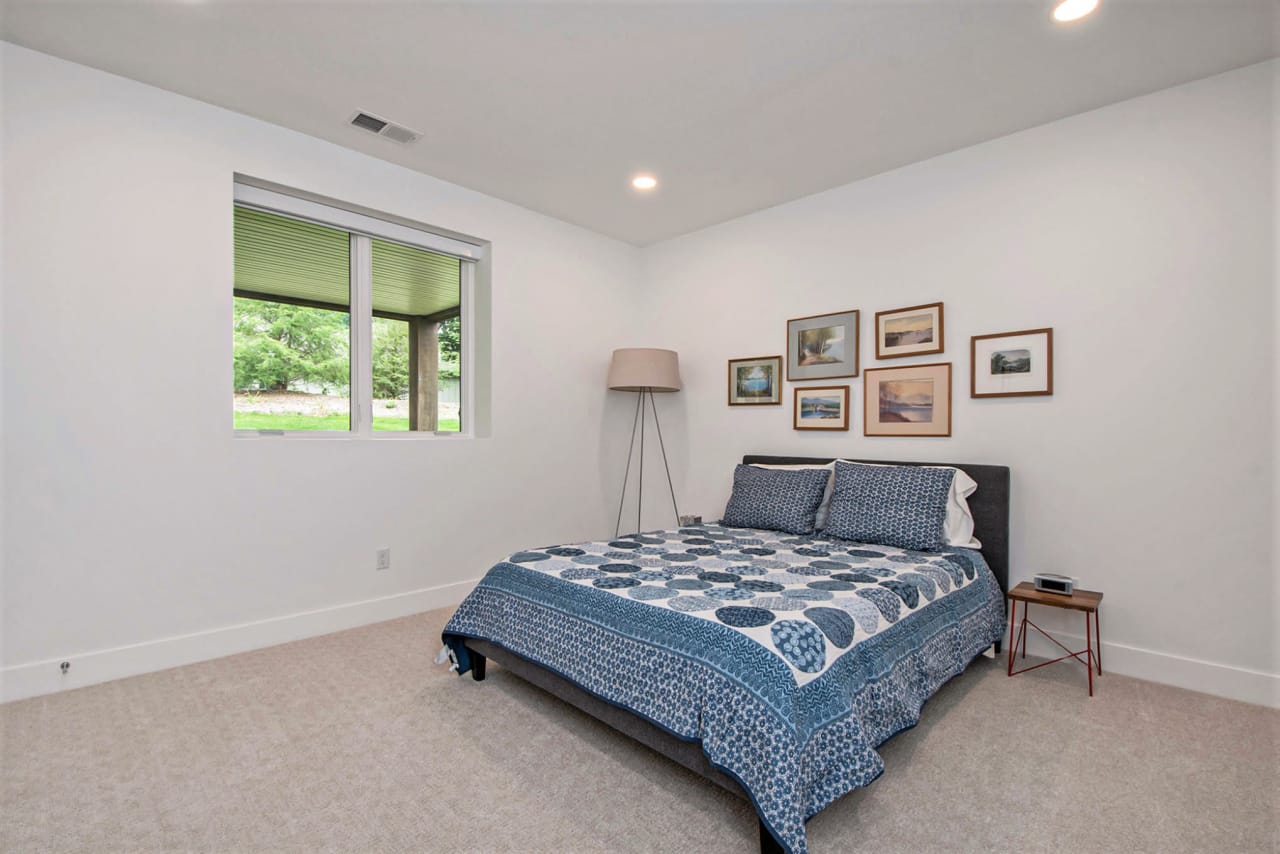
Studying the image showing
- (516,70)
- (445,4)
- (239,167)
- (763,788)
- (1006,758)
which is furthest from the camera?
(239,167)

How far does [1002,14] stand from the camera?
2188mm

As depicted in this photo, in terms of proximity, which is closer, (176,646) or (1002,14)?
(1002,14)

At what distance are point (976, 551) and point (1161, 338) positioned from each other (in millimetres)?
1234

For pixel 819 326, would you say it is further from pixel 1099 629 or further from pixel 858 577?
pixel 1099 629

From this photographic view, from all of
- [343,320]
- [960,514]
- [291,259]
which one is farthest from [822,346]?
[291,259]

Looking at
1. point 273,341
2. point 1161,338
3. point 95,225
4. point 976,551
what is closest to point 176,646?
point 273,341

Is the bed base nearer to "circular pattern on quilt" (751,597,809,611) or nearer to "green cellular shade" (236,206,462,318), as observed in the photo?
"circular pattern on quilt" (751,597,809,611)

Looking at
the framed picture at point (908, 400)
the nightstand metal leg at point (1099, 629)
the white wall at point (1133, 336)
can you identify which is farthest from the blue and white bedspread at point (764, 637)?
Answer: the framed picture at point (908, 400)

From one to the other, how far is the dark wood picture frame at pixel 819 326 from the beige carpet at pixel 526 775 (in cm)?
188

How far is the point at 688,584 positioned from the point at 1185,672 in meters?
2.23

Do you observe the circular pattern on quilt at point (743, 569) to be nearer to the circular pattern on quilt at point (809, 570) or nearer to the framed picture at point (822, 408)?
the circular pattern on quilt at point (809, 570)

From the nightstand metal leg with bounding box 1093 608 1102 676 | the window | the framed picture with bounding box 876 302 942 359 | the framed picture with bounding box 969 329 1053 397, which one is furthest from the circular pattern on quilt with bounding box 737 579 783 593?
the window

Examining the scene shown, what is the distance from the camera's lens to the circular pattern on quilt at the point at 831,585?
2.20 metres

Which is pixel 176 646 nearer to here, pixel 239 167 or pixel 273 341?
pixel 273 341
